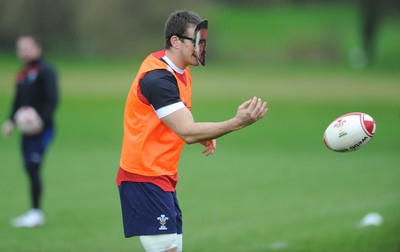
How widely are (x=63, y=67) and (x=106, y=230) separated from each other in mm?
38402

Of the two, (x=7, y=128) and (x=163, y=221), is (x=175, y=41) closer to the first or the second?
(x=163, y=221)

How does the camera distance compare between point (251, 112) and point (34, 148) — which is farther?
point (34, 148)

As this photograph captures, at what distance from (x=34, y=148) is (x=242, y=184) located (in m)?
5.39

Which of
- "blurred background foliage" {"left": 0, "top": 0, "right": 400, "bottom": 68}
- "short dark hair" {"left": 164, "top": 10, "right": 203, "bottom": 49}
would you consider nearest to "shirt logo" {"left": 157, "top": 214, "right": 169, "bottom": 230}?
"short dark hair" {"left": 164, "top": 10, "right": 203, "bottom": 49}

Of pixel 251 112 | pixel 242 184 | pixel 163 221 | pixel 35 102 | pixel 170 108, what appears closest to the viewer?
pixel 251 112

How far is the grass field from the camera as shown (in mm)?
10352

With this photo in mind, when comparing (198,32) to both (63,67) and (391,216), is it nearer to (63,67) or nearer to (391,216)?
(391,216)

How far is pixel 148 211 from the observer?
641cm

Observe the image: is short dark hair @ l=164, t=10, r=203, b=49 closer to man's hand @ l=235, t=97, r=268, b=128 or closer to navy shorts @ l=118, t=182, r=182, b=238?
man's hand @ l=235, t=97, r=268, b=128

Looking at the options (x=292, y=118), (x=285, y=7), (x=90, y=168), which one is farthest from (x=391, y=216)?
(x=285, y=7)

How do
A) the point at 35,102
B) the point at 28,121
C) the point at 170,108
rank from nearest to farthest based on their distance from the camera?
the point at 170,108, the point at 28,121, the point at 35,102

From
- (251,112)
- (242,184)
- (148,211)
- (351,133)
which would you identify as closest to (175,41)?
(251,112)

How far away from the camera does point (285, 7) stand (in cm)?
7681

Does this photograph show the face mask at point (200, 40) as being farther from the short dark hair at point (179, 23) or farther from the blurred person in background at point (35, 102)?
the blurred person in background at point (35, 102)
